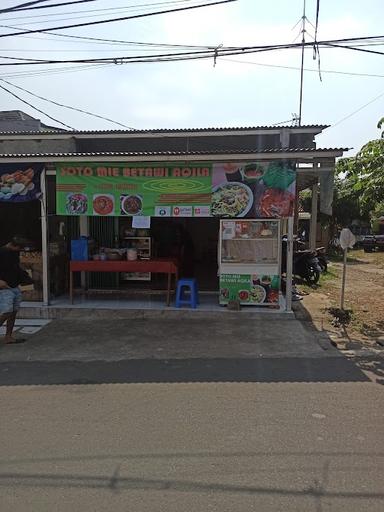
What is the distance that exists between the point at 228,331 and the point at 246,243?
2242 mm

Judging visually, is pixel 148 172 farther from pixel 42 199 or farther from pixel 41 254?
pixel 41 254

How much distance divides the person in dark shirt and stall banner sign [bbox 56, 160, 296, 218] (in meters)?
2.14

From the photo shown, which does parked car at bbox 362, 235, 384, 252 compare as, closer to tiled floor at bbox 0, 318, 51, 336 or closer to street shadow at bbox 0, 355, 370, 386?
tiled floor at bbox 0, 318, 51, 336

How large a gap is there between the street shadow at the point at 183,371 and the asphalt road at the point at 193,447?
8.8 inches

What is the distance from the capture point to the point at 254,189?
932cm

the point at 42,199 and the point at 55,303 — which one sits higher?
the point at 42,199

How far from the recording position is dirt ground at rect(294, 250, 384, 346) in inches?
333

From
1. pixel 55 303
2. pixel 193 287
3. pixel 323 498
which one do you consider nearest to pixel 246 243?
pixel 193 287

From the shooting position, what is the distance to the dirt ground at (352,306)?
8.47 m

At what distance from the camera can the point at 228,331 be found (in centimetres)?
844

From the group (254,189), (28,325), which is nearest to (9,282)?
(28,325)

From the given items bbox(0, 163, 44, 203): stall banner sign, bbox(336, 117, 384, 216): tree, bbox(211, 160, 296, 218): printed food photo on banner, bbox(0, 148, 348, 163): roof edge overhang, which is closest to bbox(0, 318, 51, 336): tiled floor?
bbox(0, 163, 44, 203): stall banner sign

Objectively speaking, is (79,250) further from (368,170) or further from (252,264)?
→ (368,170)

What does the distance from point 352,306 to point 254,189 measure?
3.93 m
